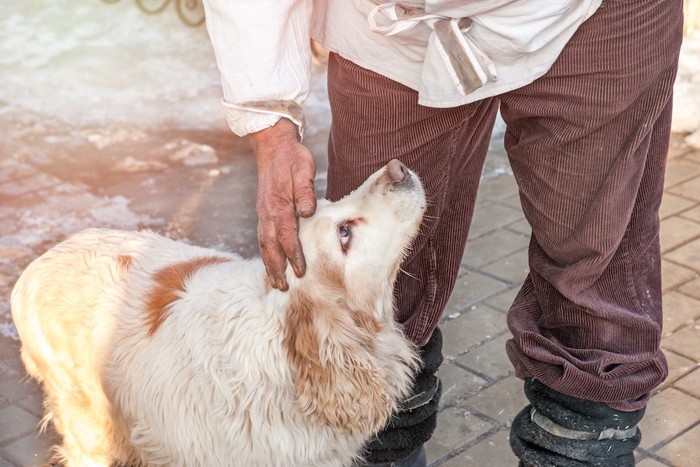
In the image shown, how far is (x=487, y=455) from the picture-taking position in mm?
3094

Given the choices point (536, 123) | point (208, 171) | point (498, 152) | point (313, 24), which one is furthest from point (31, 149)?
point (536, 123)

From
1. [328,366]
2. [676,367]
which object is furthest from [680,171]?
[328,366]

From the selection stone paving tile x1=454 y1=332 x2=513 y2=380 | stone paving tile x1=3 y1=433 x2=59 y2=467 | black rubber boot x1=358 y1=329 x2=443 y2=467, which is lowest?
stone paving tile x1=454 y1=332 x2=513 y2=380

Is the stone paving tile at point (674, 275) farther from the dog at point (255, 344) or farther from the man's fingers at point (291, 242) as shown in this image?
the man's fingers at point (291, 242)

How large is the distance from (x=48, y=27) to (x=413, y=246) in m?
5.91

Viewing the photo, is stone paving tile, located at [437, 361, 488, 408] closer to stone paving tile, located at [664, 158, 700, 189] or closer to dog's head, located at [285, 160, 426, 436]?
dog's head, located at [285, 160, 426, 436]

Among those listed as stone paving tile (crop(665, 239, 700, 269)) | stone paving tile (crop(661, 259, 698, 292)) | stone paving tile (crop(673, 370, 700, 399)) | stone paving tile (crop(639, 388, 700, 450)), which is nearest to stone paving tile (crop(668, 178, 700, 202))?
stone paving tile (crop(665, 239, 700, 269))

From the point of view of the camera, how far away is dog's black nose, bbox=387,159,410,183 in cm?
241

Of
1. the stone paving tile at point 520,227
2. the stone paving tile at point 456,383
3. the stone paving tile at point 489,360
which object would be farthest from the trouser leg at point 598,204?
the stone paving tile at point 520,227

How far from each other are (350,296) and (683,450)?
1.33 meters

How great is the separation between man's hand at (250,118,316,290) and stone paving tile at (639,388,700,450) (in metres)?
1.55

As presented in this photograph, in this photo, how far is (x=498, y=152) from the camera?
18.1 feet

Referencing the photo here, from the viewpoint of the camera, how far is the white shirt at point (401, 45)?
209 centimetres

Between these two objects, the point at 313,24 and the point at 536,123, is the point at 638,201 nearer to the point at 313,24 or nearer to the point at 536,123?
the point at 536,123
